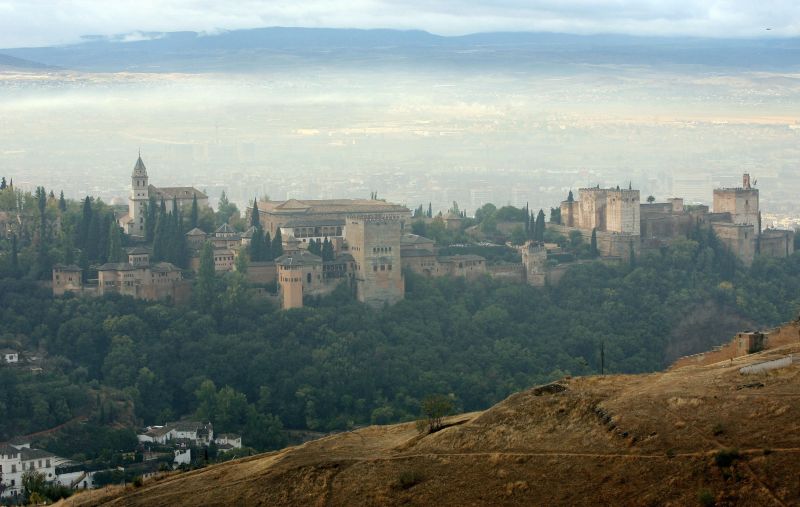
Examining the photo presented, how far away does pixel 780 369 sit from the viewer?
2206 centimetres

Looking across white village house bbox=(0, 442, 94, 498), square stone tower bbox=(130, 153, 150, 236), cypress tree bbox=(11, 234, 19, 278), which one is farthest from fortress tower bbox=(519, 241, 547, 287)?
white village house bbox=(0, 442, 94, 498)

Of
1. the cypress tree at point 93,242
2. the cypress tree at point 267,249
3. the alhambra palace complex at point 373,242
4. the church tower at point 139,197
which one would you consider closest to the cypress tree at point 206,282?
the alhambra palace complex at point 373,242

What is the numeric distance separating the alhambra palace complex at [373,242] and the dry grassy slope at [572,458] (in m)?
35.7

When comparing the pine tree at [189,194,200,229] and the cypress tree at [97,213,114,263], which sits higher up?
the pine tree at [189,194,200,229]

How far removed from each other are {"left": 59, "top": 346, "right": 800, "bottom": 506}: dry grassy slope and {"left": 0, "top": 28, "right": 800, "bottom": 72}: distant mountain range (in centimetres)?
8752

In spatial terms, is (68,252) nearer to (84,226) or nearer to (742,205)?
(84,226)

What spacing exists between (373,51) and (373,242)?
73.0 m

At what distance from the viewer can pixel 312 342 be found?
56.9 meters

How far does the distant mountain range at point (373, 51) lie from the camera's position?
4702 inches

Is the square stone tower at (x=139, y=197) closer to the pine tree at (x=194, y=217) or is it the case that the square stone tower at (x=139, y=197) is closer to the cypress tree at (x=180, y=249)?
the pine tree at (x=194, y=217)

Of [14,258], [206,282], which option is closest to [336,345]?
[206,282]

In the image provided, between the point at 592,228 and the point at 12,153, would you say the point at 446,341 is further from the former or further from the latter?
the point at 12,153

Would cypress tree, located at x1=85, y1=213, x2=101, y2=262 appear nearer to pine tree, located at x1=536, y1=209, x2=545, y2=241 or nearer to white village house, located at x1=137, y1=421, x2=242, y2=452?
white village house, located at x1=137, y1=421, x2=242, y2=452

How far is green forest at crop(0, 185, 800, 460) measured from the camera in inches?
1957
